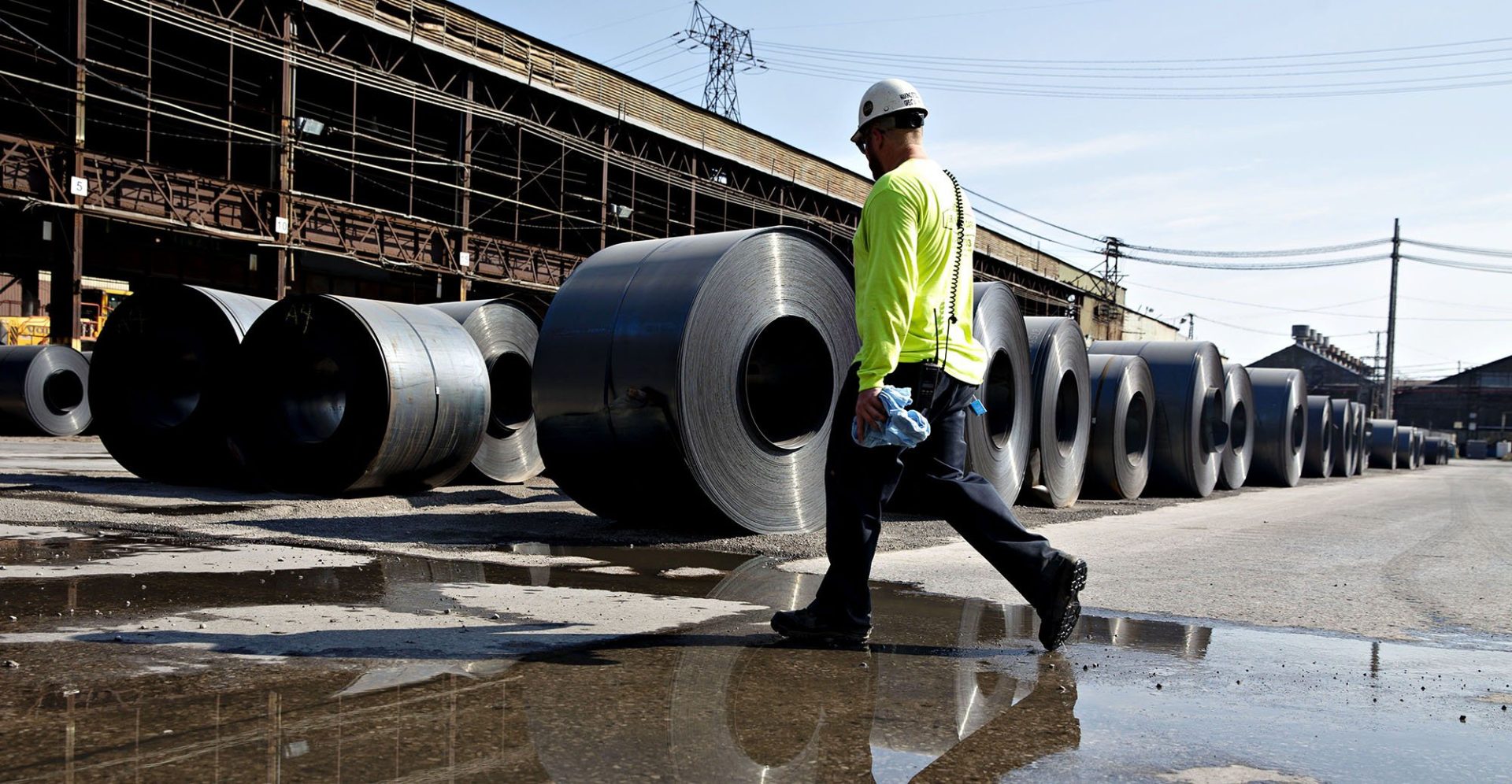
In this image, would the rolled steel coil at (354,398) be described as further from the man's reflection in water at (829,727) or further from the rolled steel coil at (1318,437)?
the rolled steel coil at (1318,437)

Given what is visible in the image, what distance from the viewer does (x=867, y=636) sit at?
3.56 meters

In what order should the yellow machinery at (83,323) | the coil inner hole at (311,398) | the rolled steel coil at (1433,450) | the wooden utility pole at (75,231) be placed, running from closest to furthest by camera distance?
the coil inner hole at (311,398), the wooden utility pole at (75,231), the yellow machinery at (83,323), the rolled steel coil at (1433,450)

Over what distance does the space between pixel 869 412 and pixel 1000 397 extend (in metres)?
6.43

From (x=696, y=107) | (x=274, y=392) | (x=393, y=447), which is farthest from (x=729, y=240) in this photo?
(x=696, y=107)

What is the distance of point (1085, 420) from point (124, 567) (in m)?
8.34

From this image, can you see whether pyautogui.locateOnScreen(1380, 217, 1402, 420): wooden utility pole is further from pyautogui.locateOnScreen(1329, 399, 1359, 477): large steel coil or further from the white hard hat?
the white hard hat

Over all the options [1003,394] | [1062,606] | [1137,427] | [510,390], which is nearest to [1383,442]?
[1137,427]

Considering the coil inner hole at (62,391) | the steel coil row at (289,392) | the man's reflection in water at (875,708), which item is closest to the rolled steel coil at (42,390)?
the coil inner hole at (62,391)

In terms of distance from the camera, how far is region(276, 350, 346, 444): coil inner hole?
8281mm

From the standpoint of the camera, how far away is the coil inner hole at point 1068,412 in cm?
1048

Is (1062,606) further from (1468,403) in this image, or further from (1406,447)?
(1468,403)

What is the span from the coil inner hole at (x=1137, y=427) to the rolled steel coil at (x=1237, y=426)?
7.68 ft

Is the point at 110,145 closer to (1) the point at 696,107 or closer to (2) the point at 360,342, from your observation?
(1) the point at 696,107

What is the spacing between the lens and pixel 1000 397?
9.45 meters
